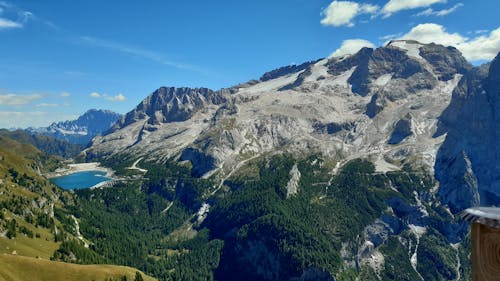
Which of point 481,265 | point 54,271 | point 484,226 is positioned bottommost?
point 54,271

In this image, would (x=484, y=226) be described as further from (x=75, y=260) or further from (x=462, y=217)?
(x=75, y=260)

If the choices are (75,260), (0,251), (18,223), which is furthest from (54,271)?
(18,223)

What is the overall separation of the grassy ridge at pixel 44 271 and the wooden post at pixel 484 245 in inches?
5545

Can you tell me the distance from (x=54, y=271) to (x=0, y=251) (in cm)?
3817

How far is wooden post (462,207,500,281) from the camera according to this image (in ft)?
26.6

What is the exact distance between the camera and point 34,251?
592 feet

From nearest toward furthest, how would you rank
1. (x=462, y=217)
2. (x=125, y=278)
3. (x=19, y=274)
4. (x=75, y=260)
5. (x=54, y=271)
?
(x=462, y=217)
(x=19, y=274)
(x=54, y=271)
(x=125, y=278)
(x=75, y=260)

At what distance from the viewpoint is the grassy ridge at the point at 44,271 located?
130488 mm

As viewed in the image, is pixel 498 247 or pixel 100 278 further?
pixel 100 278

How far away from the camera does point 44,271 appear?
139 meters

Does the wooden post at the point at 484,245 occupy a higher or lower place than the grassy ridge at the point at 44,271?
higher

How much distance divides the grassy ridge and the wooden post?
462 feet

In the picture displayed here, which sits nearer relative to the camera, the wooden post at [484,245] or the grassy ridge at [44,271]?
the wooden post at [484,245]

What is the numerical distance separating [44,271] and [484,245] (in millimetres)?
155079
